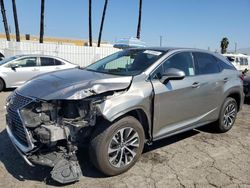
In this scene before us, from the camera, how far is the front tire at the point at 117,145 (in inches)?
143

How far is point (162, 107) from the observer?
4.31 m

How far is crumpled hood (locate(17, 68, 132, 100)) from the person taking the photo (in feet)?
11.6

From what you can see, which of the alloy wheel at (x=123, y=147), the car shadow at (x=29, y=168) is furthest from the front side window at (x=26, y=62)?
the alloy wheel at (x=123, y=147)

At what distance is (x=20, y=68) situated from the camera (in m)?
10.5

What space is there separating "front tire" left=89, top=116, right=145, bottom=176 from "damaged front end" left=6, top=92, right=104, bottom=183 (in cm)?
20

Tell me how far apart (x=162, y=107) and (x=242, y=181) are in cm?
149

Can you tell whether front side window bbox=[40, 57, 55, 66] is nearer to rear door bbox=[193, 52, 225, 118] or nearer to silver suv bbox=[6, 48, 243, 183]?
silver suv bbox=[6, 48, 243, 183]

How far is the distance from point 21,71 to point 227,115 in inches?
296

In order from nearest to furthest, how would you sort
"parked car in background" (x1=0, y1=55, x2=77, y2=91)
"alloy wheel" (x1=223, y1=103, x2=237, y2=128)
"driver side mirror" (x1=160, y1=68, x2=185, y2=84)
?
"driver side mirror" (x1=160, y1=68, x2=185, y2=84)
"alloy wheel" (x1=223, y1=103, x2=237, y2=128)
"parked car in background" (x1=0, y1=55, x2=77, y2=91)

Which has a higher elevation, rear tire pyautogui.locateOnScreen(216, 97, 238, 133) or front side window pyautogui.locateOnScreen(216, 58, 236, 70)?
front side window pyautogui.locateOnScreen(216, 58, 236, 70)

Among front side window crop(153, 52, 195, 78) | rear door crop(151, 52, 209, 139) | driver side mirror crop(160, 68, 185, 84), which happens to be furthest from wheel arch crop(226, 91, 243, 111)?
driver side mirror crop(160, 68, 185, 84)

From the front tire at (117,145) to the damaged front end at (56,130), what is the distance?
0.20m

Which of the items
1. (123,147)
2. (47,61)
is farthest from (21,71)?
(123,147)

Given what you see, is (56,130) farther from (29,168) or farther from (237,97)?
(237,97)
